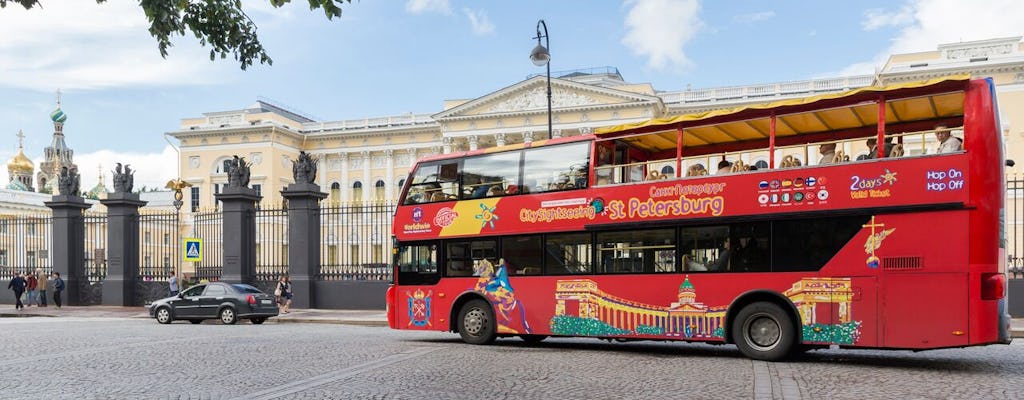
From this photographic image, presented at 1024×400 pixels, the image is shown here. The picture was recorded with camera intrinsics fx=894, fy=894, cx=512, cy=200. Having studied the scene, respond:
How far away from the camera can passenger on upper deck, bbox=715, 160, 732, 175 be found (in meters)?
13.0

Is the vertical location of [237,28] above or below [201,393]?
above

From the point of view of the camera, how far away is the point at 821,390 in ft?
31.0

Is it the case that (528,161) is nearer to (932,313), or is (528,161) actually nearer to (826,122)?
(826,122)

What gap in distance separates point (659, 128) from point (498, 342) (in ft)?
17.0

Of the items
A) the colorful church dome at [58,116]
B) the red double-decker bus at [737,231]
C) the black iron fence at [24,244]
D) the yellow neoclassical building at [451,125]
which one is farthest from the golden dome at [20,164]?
the red double-decker bus at [737,231]

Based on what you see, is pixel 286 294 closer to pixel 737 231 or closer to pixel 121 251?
pixel 121 251

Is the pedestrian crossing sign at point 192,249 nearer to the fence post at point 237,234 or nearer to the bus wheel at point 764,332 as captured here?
the fence post at point 237,234

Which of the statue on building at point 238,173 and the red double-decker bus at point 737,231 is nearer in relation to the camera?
the red double-decker bus at point 737,231

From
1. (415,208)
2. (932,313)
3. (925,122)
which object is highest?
(925,122)

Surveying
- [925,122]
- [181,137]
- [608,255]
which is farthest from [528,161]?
[181,137]

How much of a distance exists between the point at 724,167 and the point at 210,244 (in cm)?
2224

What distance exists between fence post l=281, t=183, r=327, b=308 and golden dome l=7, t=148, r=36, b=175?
113 meters

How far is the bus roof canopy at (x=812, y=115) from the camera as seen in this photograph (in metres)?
11.4

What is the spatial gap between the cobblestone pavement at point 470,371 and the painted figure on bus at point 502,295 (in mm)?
440
